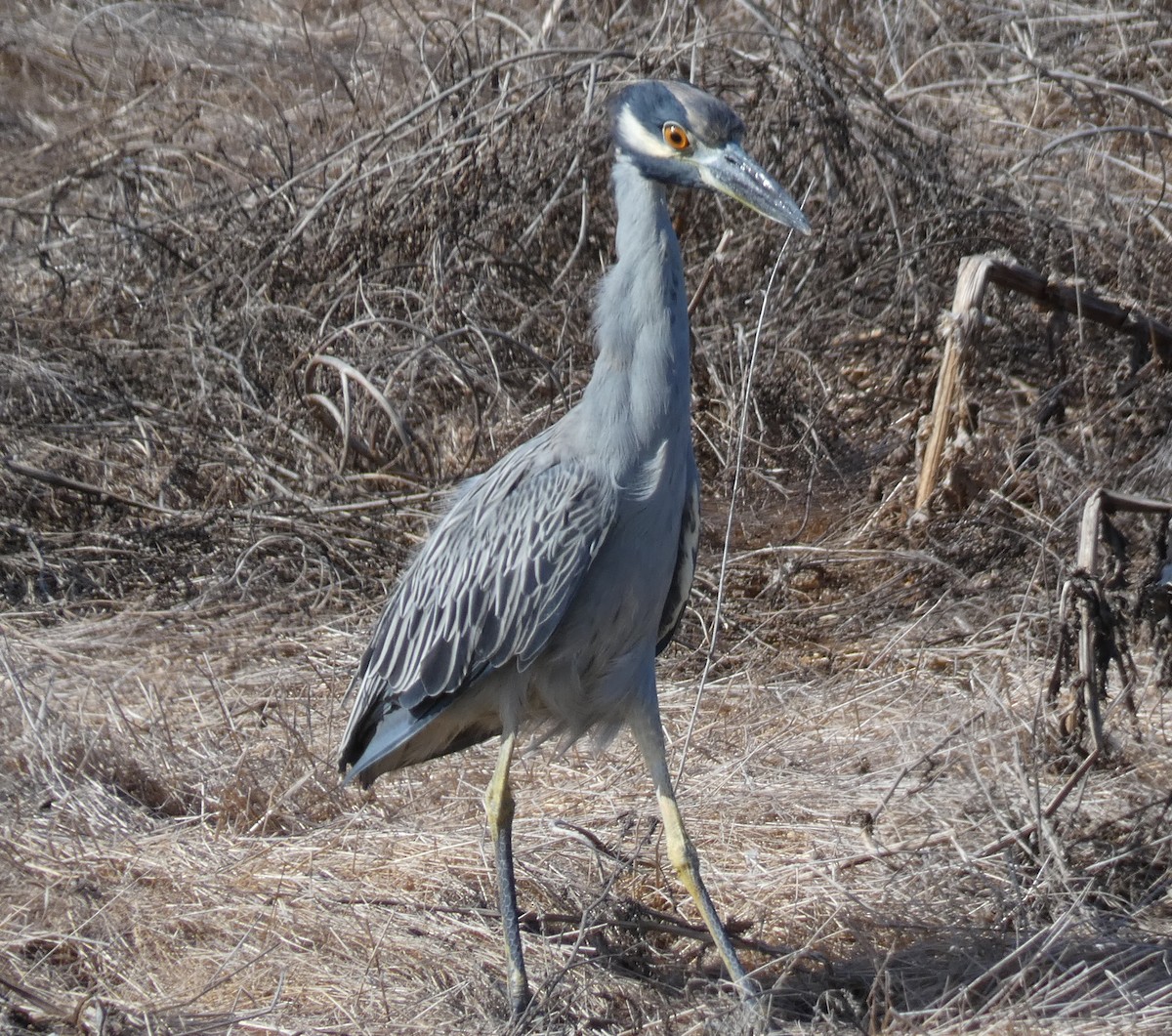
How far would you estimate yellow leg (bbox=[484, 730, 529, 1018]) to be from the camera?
3356 millimetres

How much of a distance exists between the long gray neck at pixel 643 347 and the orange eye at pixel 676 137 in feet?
0.39

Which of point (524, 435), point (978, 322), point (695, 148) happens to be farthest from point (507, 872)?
point (524, 435)

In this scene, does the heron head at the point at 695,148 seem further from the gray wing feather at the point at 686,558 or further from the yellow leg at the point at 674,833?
the yellow leg at the point at 674,833

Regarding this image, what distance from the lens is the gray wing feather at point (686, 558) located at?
3.57 m

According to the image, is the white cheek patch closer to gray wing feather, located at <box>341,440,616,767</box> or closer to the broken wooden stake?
gray wing feather, located at <box>341,440,616,767</box>

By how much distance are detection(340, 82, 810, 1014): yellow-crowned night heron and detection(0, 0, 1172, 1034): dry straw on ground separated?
45 cm

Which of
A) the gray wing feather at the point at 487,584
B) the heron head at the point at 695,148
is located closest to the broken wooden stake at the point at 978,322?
the heron head at the point at 695,148

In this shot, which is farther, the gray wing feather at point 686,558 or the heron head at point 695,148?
the gray wing feather at point 686,558

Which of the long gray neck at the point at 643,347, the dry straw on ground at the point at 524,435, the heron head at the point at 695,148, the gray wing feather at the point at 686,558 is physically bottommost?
the dry straw on ground at the point at 524,435

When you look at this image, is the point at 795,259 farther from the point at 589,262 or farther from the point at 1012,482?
the point at 1012,482

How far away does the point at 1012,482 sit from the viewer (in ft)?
17.6

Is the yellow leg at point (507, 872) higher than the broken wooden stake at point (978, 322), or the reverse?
the broken wooden stake at point (978, 322)

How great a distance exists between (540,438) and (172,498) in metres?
2.84

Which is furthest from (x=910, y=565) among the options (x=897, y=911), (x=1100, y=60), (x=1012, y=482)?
(x=1100, y=60)
